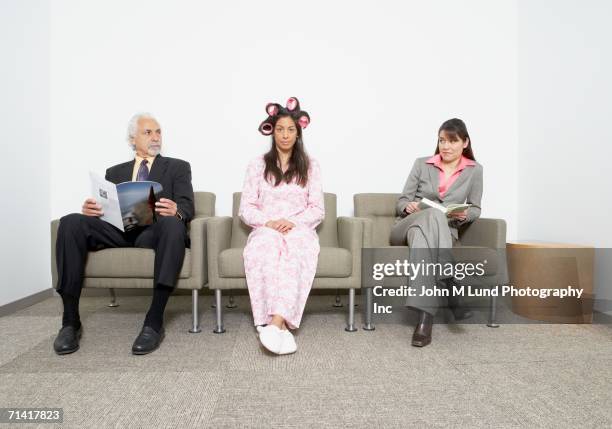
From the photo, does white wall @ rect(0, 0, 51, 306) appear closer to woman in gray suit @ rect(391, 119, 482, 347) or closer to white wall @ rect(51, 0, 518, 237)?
white wall @ rect(51, 0, 518, 237)

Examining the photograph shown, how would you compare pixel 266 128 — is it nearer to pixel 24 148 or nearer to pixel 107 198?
pixel 107 198

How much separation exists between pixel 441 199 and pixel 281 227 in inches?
39.5

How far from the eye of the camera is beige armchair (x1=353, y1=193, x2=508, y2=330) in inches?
94.5

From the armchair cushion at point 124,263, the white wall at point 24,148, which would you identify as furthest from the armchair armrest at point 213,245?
the white wall at point 24,148

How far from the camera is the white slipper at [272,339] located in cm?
193

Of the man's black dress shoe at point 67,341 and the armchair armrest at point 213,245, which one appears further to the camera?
the armchair armrest at point 213,245

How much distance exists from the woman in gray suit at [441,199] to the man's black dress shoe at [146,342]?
1.22m

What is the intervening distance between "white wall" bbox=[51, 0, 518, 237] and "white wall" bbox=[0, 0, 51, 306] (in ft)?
0.37

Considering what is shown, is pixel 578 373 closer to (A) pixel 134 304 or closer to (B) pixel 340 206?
(B) pixel 340 206

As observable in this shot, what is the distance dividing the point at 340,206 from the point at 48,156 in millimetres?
2140

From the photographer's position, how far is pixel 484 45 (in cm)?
341

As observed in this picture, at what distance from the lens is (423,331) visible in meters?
Answer: 2.12

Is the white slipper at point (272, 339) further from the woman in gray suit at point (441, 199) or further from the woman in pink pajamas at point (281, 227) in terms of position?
the woman in gray suit at point (441, 199)

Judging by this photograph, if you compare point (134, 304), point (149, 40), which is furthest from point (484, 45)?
point (134, 304)
